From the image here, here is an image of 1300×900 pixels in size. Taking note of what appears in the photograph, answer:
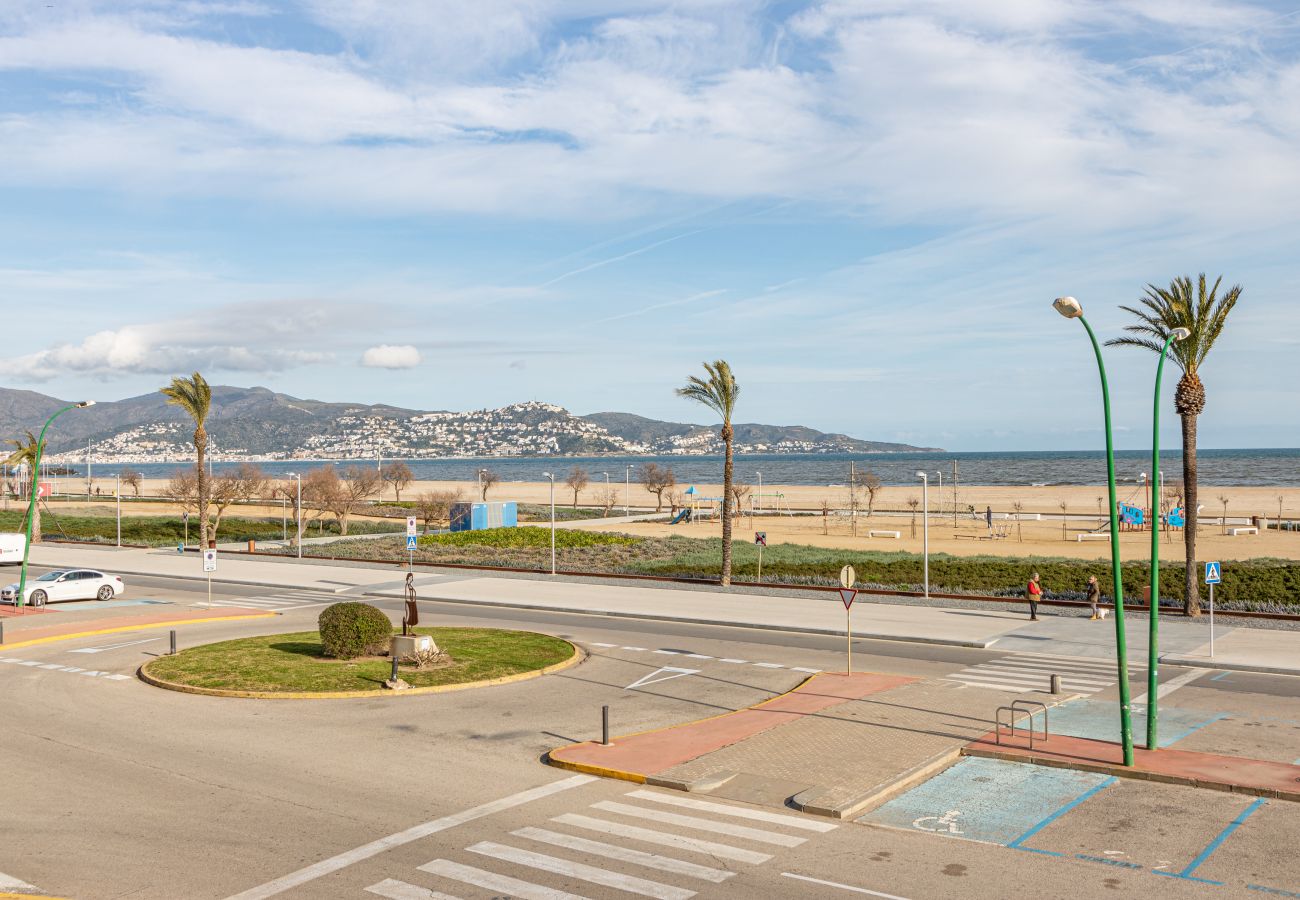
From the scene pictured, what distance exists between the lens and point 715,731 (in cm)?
2045

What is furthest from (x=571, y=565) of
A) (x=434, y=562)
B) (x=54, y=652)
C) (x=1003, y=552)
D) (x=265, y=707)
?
(x=265, y=707)

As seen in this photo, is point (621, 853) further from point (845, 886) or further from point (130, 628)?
point (130, 628)

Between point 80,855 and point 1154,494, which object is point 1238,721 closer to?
point 1154,494

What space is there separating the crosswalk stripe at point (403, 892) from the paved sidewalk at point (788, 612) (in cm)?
2157

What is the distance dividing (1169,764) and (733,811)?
25.0 feet

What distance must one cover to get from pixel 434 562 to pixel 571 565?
7.54 metres

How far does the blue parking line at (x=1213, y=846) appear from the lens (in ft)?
41.9

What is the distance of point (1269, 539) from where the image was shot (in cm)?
6919

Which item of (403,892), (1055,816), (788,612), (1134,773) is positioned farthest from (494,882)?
(788,612)

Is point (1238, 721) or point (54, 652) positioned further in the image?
point (54, 652)

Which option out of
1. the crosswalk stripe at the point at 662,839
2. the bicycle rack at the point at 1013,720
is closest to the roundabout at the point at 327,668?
the crosswalk stripe at the point at 662,839

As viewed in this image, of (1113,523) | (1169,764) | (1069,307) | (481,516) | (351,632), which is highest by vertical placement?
(1069,307)

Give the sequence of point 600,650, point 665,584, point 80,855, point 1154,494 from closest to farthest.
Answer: point 80,855, point 1154,494, point 600,650, point 665,584

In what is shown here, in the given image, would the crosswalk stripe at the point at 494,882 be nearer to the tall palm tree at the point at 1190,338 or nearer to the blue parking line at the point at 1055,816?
the blue parking line at the point at 1055,816
